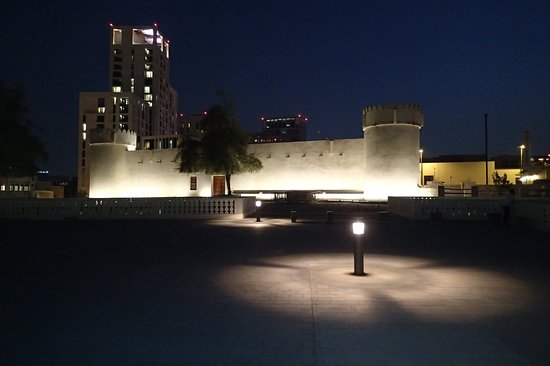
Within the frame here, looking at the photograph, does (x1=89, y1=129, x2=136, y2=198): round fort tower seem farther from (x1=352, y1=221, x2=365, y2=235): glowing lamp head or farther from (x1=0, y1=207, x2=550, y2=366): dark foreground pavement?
(x1=352, y1=221, x2=365, y2=235): glowing lamp head

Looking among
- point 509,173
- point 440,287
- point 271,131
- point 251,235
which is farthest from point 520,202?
point 271,131

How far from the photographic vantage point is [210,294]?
6.48 metres

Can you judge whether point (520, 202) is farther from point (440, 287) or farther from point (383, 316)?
point (383, 316)

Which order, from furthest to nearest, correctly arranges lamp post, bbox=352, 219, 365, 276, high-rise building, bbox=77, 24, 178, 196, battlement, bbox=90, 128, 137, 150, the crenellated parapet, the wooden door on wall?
high-rise building, bbox=77, 24, 178, 196 → battlement, bbox=90, 128, 137, 150 → the wooden door on wall → the crenellated parapet → lamp post, bbox=352, 219, 365, 276

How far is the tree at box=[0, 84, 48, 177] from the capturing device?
24859 mm

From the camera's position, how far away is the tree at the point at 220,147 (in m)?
31.5

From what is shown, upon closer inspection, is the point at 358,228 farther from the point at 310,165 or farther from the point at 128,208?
the point at 310,165

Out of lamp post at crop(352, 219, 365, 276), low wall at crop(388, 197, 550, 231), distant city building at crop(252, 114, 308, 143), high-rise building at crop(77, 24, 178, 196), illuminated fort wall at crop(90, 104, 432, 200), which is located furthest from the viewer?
distant city building at crop(252, 114, 308, 143)

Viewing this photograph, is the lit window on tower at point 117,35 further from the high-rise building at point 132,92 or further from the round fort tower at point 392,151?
the round fort tower at point 392,151

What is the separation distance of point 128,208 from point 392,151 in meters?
21.1

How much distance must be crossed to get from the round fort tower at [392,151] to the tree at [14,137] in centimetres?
2349

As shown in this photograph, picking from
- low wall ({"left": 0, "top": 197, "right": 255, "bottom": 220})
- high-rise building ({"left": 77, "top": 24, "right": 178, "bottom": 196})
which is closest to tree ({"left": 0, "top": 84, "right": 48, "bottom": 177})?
low wall ({"left": 0, "top": 197, "right": 255, "bottom": 220})

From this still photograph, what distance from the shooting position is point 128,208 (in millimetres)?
23406

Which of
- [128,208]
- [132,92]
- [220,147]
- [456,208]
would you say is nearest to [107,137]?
[220,147]
